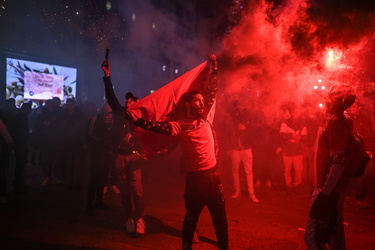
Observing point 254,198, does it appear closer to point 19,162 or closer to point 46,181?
point 46,181

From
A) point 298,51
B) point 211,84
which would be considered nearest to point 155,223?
point 211,84

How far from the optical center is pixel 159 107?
3.65 m

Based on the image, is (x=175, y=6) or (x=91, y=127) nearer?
(x=91, y=127)

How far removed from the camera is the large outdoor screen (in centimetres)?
1280

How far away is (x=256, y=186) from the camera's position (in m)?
7.60

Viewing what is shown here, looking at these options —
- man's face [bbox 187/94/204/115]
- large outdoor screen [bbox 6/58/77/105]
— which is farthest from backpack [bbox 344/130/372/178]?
large outdoor screen [bbox 6/58/77/105]

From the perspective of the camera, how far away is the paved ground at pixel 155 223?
4285 mm

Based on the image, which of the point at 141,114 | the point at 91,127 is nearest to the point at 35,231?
the point at 91,127

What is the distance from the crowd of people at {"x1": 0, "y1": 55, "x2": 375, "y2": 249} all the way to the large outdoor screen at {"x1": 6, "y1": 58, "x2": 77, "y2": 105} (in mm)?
4822

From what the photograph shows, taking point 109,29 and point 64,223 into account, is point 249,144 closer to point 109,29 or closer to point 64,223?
point 64,223

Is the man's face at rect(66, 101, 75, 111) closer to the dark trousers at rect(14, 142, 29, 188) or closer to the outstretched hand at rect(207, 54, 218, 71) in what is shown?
the dark trousers at rect(14, 142, 29, 188)

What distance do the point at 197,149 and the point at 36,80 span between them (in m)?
12.8

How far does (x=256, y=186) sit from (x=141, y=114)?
498cm

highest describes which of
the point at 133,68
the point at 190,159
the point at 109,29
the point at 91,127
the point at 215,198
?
the point at 133,68
